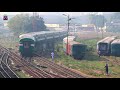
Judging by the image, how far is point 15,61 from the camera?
100ft

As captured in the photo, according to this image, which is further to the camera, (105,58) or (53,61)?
(105,58)

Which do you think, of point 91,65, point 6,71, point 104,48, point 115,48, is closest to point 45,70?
point 6,71

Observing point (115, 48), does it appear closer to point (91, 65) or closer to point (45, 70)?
point (91, 65)

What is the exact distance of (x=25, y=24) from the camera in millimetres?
53688

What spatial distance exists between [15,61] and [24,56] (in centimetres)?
147

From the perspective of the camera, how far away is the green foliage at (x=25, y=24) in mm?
51656

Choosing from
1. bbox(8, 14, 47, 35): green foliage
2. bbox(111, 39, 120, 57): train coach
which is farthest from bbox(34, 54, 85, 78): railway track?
bbox(8, 14, 47, 35): green foliage

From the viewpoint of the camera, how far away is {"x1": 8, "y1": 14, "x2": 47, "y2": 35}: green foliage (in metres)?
51.7

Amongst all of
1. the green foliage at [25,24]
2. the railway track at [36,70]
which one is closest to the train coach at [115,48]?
the railway track at [36,70]

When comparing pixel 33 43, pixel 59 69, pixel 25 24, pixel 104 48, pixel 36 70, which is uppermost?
pixel 25 24
